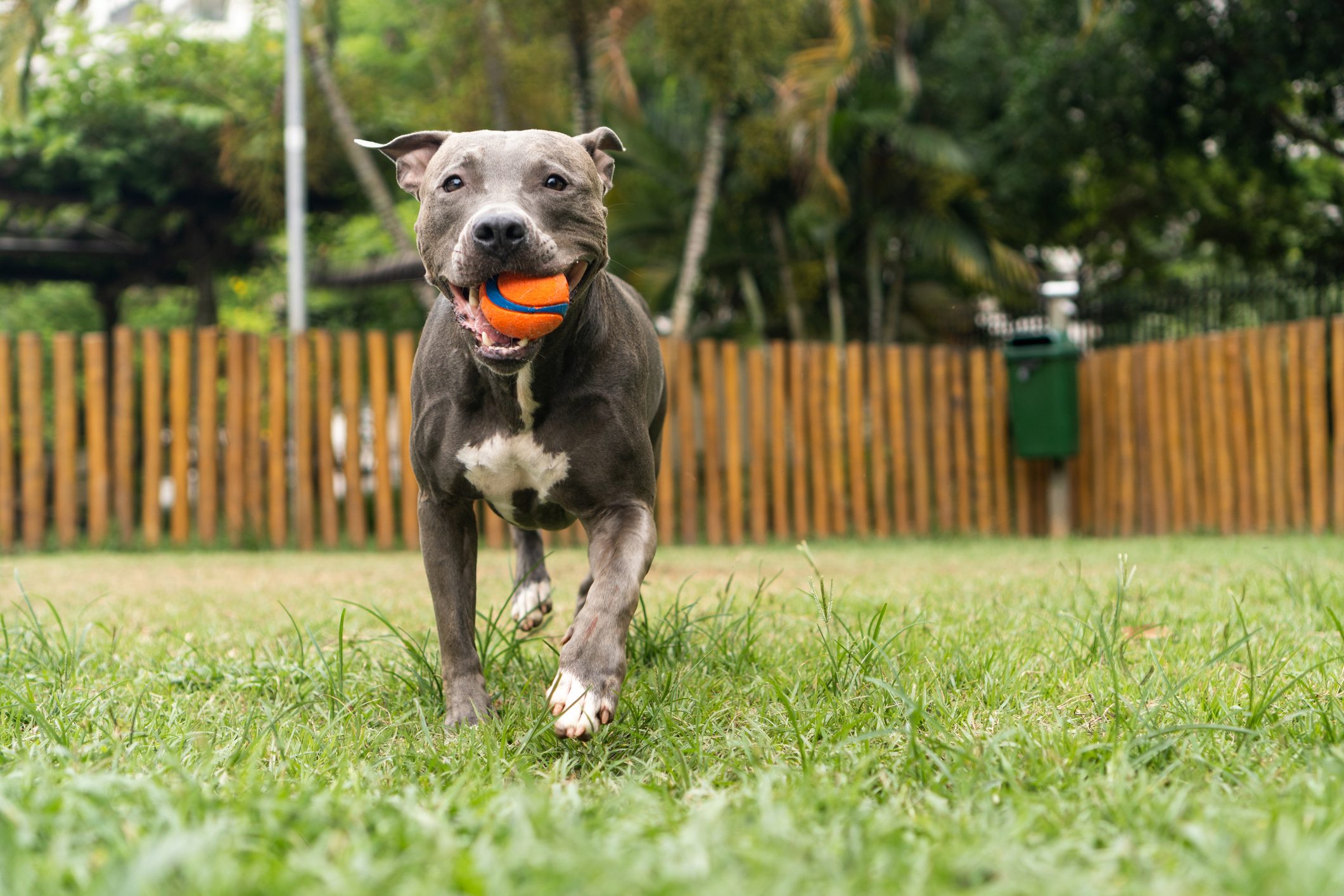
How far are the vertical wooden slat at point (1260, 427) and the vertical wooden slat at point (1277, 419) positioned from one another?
44 millimetres

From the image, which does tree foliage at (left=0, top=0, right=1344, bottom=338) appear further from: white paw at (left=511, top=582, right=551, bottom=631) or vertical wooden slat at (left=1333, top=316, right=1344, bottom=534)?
white paw at (left=511, top=582, right=551, bottom=631)

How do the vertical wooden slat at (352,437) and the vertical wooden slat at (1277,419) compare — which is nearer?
the vertical wooden slat at (1277,419)

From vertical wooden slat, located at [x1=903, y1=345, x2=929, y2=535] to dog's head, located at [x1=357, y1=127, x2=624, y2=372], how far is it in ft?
26.5

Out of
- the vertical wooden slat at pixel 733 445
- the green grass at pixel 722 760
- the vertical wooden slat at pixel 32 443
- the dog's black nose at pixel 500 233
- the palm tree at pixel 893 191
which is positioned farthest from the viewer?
the palm tree at pixel 893 191

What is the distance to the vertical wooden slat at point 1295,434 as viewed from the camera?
9.12m

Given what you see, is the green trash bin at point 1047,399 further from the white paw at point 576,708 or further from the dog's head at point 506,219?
the white paw at point 576,708

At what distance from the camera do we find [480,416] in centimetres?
321

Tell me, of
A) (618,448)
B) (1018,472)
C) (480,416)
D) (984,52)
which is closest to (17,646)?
(480,416)

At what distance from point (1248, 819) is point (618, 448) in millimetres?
1783

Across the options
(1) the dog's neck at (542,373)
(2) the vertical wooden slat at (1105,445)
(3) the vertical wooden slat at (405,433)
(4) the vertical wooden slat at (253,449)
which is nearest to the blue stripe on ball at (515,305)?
(1) the dog's neck at (542,373)

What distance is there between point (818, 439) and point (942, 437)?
1.23 metres

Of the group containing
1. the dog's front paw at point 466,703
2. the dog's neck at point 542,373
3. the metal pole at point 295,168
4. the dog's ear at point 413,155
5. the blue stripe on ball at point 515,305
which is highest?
the metal pole at point 295,168

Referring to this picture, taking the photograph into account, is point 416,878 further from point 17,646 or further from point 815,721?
point 17,646

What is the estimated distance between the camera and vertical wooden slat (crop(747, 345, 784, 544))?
1049 centimetres
